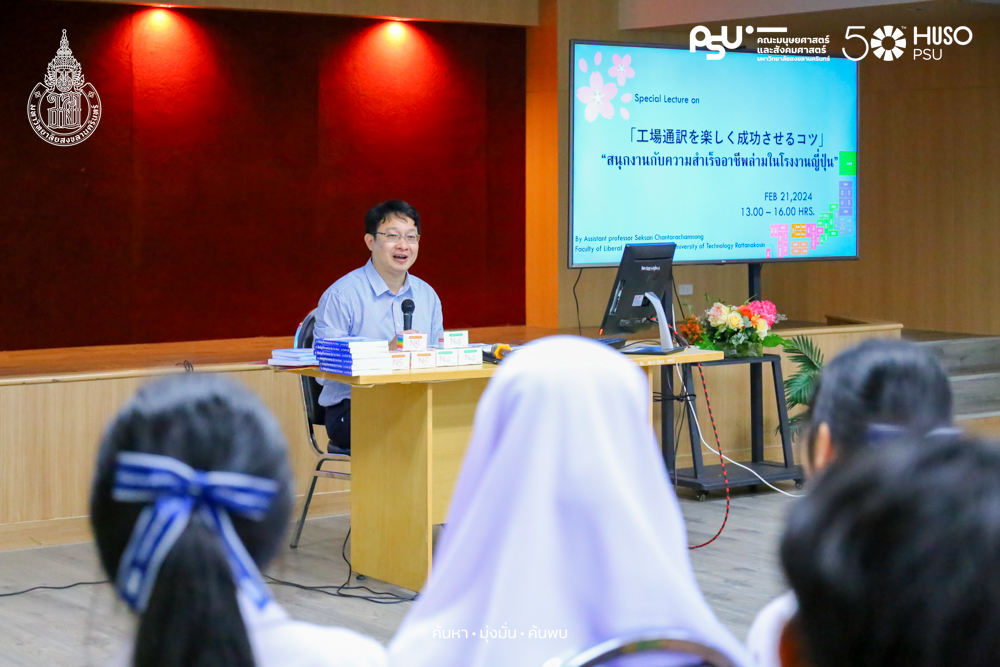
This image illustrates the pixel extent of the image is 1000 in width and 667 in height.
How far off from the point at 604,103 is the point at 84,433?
348 cm

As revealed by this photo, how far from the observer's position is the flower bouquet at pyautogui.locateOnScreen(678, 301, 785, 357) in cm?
600

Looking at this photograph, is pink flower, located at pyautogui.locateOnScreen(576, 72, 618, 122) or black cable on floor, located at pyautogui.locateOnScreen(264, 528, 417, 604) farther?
pink flower, located at pyautogui.locateOnScreen(576, 72, 618, 122)

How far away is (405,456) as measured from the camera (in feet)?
13.8

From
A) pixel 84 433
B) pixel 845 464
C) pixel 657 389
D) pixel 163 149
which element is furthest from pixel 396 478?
pixel 163 149

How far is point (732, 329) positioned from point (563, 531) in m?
4.87

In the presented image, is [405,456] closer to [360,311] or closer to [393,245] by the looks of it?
[360,311]

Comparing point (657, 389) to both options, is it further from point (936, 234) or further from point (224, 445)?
point (224, 445)

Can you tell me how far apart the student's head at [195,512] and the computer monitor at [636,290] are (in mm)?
4021

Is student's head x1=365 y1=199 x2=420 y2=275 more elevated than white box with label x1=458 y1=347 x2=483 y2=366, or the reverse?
student's head x1=365 y1=199 x2=420 y2=275

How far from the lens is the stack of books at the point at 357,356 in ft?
12.9

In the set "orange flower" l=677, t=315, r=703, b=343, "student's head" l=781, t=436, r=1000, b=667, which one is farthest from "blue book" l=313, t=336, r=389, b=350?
"student's head" l=781, t=436, r=1000, b=667

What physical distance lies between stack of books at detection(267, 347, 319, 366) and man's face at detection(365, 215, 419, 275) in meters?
0.66

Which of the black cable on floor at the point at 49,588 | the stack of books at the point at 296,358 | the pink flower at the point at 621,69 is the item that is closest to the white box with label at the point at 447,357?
the stack of books at the point at 296,358

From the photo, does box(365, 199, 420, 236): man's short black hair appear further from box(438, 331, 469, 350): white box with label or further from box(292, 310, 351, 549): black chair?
box(438, 331, 469, 350): white box with label
